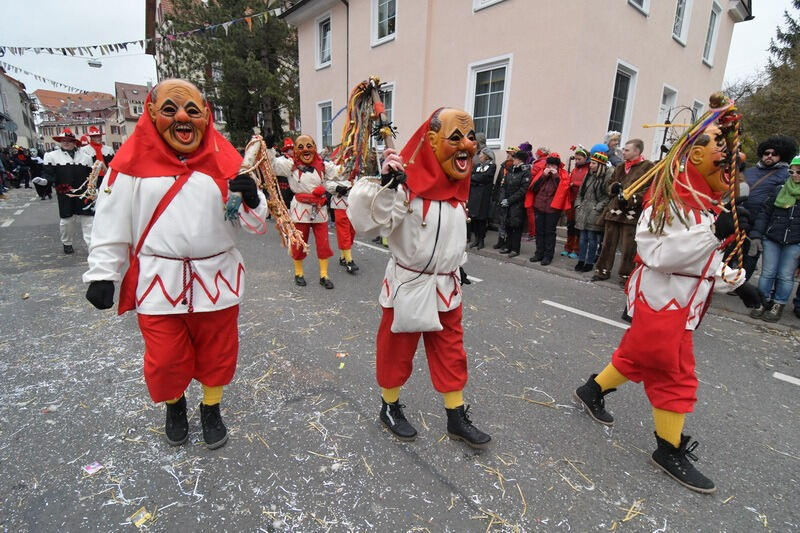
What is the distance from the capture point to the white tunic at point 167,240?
6.73ft

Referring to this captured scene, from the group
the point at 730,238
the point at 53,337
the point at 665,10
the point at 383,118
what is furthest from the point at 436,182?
the point at 665,10

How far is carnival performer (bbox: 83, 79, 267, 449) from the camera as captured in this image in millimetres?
2051

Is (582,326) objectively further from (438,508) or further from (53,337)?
(53,337)

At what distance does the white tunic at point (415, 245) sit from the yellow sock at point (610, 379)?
1.21 metres

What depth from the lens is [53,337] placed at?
153 inches

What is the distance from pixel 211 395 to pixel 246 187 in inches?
49.3

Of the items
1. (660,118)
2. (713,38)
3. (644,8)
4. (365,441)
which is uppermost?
(713,38)

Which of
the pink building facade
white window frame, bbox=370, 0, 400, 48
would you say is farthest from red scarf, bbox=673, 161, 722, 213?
white window frame, bbox=370, 0, 400, 48

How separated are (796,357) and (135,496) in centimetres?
546

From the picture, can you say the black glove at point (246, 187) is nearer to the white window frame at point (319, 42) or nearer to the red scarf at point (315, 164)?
the red scarf at point (315, 164)

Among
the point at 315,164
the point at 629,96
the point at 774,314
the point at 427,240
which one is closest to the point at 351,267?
the point at 315,164

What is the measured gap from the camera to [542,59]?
8.38 m

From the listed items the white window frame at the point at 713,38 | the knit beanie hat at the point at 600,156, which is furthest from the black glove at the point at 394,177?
the white window frame at the point at 713,38

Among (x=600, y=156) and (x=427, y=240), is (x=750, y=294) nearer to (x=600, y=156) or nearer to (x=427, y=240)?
(x=427, y=240)
